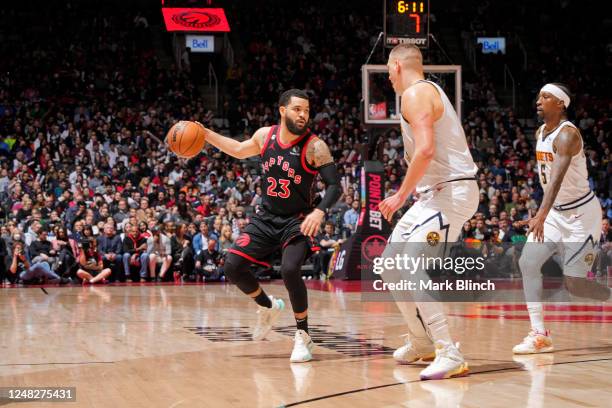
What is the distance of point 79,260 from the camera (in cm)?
1507

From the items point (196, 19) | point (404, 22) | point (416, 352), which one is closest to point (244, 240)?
point (416, 352)

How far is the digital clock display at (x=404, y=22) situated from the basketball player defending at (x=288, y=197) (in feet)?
24.9

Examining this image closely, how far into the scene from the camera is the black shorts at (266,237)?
6406mm

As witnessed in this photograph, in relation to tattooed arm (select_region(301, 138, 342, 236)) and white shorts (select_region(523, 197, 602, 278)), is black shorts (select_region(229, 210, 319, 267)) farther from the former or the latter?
white shorts (select_region(523, 197, 602, 278))

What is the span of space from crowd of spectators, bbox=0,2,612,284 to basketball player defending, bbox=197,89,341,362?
A: 745 centimetres

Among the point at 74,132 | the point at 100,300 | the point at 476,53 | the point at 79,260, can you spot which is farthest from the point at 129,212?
the point at 476,53

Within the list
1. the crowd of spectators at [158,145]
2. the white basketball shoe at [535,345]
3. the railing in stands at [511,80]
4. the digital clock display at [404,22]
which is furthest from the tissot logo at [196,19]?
the white basketball shoe at [535,345]

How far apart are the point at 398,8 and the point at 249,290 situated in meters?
8.19

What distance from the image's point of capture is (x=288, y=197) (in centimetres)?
643

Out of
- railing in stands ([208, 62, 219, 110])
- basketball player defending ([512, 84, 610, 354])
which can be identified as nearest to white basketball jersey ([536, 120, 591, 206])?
basketball player defending ([512, 84, 610, 354])

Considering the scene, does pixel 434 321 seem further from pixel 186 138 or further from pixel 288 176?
pixel 186 138

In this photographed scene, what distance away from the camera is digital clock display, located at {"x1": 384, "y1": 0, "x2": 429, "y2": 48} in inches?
539

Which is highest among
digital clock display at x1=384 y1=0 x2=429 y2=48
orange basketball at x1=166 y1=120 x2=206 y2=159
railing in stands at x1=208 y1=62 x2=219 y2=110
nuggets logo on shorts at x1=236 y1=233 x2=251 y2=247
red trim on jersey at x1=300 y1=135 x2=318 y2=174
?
railing in stands at x1=208 y1=62 x2=219 y2=110

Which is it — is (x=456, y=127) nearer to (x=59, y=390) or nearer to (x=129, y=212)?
(x=59, y=390)
